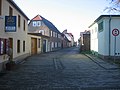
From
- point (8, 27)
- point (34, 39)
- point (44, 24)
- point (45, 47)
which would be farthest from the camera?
point (44, 24)

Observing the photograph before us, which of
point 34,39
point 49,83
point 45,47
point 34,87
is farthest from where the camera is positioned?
point 45,47

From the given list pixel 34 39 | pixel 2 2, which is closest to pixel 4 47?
pixel 2 2

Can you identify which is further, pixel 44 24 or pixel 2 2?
pixel 44 24

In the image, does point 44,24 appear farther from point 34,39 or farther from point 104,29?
point 104,29

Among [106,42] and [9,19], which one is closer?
[9,19]

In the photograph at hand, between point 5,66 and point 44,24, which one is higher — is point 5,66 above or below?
below

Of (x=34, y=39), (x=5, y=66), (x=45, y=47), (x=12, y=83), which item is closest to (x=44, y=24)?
(x=45, y=47)

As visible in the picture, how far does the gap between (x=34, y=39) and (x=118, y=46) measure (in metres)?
17.1

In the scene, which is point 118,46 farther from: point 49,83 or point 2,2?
point 49,83

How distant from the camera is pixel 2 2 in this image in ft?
53.1

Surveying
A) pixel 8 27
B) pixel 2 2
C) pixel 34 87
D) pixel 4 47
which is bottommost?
pixel 34 87

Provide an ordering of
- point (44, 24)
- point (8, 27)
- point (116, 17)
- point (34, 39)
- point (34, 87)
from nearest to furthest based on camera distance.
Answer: point (34, 87) < point (8, 27) < point (116, 17) < point (34, 39) < point (44, 24)

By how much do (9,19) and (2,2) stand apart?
4.13ft

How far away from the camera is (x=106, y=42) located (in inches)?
1048
